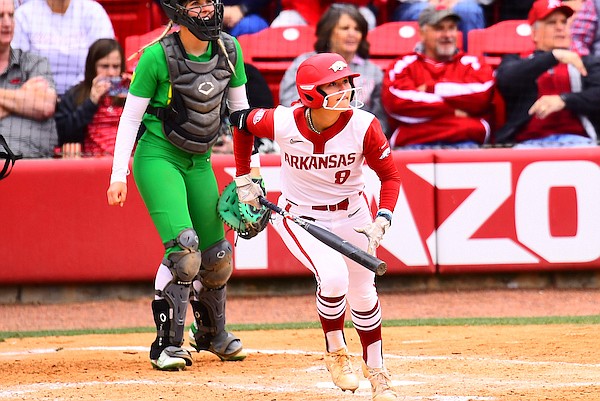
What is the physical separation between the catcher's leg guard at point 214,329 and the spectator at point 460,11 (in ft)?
16.0

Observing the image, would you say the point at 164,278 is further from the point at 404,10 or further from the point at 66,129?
the point at 404,10

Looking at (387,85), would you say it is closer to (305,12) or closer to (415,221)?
(415,221)

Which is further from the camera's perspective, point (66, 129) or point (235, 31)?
point (235, 31)

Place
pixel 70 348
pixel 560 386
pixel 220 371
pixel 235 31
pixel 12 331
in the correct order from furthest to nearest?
pixel 235 31 → pixel 12 331 → pixel 70 348 → pixel 220 371 → pixel 560 386

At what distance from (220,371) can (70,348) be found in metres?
1.54

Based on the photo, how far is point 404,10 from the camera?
11.0 metres

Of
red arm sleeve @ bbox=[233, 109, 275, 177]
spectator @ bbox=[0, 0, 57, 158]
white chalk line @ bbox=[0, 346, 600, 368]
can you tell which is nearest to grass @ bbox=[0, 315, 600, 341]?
white chalk line @ bbox=[0, 346, 600, 368]

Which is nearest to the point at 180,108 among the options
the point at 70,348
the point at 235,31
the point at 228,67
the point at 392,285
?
the point at 228,67

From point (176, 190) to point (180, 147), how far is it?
0.25 metres

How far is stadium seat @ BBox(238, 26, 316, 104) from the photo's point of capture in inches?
406

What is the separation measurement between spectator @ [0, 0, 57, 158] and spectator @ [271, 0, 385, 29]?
8.14ft

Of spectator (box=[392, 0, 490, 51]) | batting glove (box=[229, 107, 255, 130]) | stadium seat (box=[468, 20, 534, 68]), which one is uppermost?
spectator (box=[392, 0, 490, 51])

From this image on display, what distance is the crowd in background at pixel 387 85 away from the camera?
30.5 ft

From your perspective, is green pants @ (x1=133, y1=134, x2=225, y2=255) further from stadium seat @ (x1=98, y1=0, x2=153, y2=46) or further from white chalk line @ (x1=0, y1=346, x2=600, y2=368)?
stadium seat @ (x1=98, y1=0, x2=153, y2=46)
